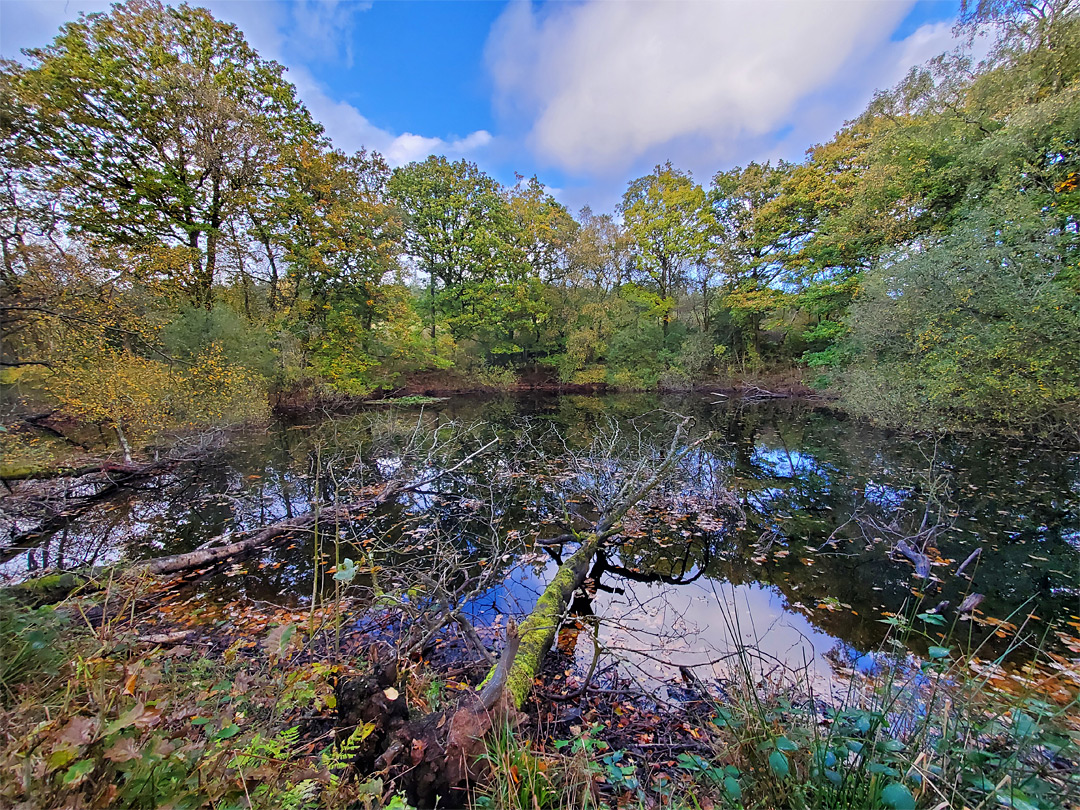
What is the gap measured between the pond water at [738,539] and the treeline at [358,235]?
2.27m

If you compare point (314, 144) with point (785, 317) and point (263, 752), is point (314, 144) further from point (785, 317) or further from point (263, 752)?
point (785, 317)

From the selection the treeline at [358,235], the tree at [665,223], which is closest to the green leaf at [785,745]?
the treeline at [358,235]

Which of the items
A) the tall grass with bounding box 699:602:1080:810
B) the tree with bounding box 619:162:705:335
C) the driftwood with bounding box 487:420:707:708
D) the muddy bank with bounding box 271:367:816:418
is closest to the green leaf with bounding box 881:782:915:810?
the tall grass with bounding box 699:602:1080:810

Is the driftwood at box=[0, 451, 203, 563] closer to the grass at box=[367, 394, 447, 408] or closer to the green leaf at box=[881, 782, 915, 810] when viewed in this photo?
the green leaf at box=[881, 782, 915, 810]

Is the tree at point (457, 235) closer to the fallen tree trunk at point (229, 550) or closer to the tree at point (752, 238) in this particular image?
the tree at point (752, 238)

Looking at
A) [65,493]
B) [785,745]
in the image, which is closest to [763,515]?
[785,745]

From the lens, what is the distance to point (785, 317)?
19.3m

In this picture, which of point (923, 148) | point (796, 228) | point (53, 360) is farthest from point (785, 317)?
point (53, 360)

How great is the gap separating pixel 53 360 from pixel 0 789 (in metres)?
8.46

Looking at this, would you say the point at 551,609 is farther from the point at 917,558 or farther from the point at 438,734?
the point at 917,558

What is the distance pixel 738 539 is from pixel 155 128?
1580 centimetres

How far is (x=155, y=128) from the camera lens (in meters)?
9.47

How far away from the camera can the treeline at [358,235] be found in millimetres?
6758

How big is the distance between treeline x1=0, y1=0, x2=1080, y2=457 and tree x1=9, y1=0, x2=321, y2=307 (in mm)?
53
